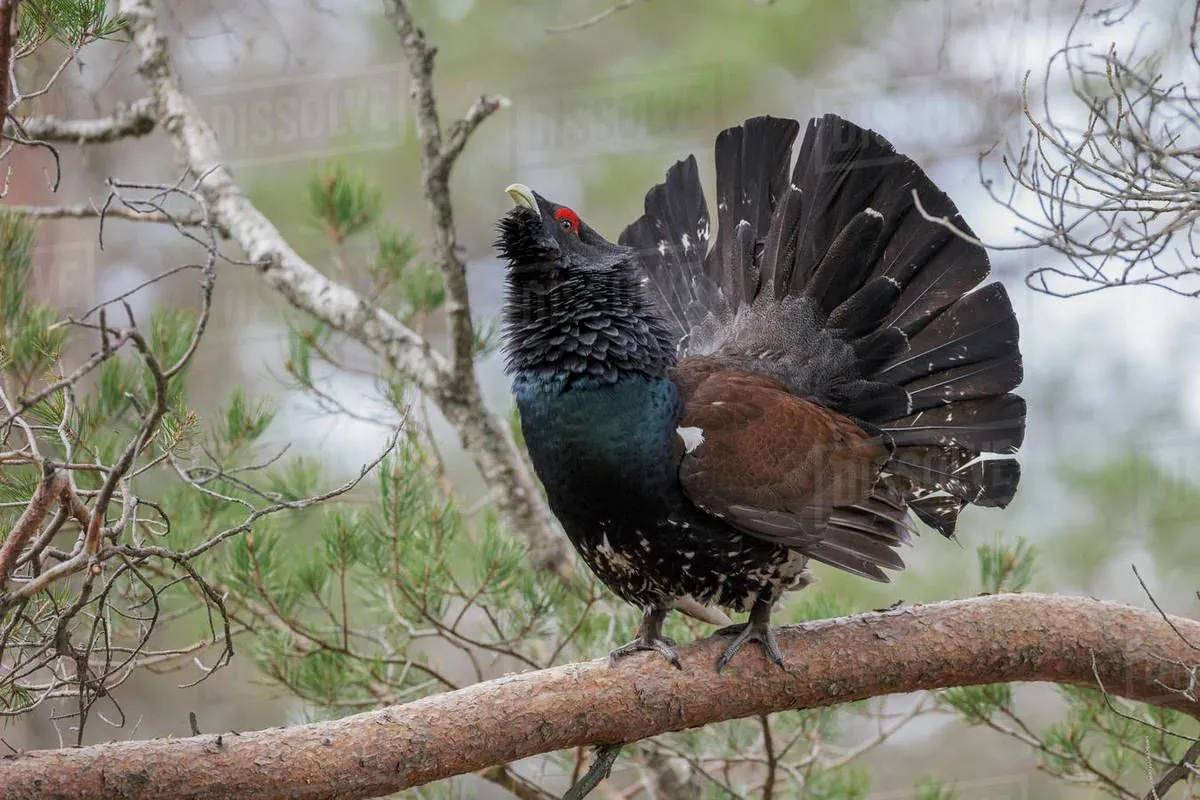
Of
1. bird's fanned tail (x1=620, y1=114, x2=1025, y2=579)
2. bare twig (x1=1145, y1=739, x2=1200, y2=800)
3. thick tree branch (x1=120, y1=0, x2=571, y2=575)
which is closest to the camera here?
bare twig (x1=1145, y1=739, x2=1200, y2=800)

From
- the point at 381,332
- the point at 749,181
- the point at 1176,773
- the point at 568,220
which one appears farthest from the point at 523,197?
the point at 1176,773

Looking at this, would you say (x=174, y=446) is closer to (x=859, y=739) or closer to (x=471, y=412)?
(x=471, y=412)

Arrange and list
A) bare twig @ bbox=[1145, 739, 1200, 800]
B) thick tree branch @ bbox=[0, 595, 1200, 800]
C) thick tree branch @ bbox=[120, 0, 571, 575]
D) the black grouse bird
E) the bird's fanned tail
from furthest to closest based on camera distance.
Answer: thick tree branch @ bbox=[120, 0, 571, 575] → the bird's fanned tail → the black grouse bird → bare twig @ bbox=[1145, 739, 1200, 800] → thick tree branch @ bbox=[0, 595, 1200, 800]

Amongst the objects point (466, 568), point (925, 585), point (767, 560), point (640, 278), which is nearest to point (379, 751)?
point (767, 560)

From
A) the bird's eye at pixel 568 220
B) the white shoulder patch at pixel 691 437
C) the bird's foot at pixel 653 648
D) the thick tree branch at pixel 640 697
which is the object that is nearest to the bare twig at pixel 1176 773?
the thick tree branch at pixel 640 697

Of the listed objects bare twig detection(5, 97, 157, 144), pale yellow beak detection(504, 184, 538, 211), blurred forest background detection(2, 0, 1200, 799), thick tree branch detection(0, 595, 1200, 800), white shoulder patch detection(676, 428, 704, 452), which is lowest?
thick tree branch detection(0, 595, 1200, 800)

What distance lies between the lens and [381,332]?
4023 mm

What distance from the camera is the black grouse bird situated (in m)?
2.89

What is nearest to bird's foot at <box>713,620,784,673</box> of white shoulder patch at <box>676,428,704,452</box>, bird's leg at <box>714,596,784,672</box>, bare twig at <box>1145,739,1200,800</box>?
bird's leg at <box>714,596,784,672</box>

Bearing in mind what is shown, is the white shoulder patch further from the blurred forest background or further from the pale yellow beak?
the blurred forest background

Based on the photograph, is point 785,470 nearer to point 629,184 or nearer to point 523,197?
point 523,197

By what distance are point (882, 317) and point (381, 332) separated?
1708mm

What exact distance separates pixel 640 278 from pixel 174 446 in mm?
1388

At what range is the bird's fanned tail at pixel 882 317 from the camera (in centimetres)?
326
